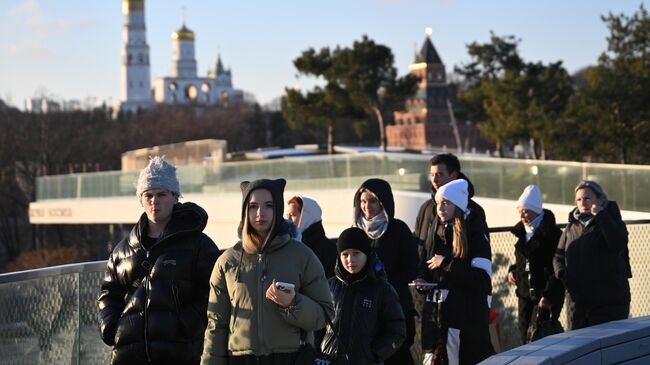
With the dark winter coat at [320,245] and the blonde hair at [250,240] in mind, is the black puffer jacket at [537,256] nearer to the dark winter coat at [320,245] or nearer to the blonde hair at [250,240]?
the dark winter coat at [320,245]

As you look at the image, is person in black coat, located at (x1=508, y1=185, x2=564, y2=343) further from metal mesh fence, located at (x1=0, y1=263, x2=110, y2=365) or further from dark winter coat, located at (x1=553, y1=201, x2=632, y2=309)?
metal mesh fence, located at (x1=0, y1=263, x2=110, y2=365)

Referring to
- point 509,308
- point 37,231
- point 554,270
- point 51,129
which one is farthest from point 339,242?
point 51,129

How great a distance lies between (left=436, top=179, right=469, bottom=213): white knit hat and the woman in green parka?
6.23 feet

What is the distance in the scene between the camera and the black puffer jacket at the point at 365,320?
641 centimetres

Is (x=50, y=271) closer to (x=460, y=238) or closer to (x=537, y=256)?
(x=460, y=238)

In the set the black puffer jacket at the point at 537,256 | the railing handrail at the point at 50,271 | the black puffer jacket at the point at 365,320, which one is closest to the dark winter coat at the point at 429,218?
the black puffer jacket at the point at 537,256

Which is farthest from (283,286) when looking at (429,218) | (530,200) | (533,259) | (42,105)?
(42,105)

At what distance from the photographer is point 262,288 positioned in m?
5.57

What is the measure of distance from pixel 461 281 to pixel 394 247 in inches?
16.5

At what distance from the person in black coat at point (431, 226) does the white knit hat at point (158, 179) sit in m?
1.99

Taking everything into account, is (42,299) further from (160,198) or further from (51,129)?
(51,129)

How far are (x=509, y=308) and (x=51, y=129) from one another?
7416cm

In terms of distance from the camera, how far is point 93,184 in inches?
1650

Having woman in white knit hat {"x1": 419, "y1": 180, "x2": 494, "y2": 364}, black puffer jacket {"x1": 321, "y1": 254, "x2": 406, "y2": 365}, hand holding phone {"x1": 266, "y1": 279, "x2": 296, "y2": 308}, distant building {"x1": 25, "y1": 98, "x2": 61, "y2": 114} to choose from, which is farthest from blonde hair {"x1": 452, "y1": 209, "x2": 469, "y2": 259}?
distant building {"x1": 25, "y1": 98, "x2": 61, "y2": 114}
